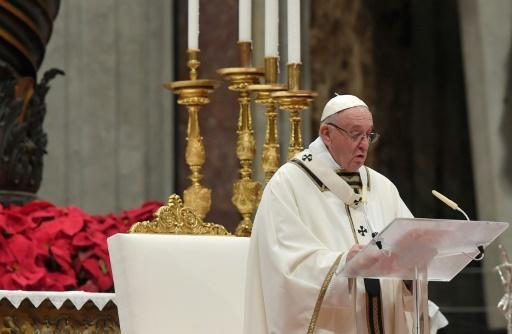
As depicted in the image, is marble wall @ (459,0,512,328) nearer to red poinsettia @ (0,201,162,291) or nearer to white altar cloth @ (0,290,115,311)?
red poinsettia @ (0,201,162,291)

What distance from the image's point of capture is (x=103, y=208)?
10.5 m

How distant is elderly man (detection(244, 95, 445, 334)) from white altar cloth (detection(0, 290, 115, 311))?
34.3 inches

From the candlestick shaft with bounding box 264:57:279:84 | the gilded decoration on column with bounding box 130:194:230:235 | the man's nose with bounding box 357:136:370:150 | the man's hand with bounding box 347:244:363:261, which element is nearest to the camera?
the man's hand with bounding box 347:244:363:261

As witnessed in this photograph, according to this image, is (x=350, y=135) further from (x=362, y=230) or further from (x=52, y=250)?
(x=52, y=250)

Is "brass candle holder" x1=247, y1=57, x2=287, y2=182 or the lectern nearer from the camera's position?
the lectern

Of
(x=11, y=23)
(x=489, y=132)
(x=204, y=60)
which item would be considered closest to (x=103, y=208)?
(x=204, y=60)

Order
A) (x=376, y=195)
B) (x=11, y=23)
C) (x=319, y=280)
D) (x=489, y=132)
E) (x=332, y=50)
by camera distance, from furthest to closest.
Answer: (x=332, y=50), (x=489, y=132), (x=11, y=23), (x=376, y=195), (x=319, y=280)

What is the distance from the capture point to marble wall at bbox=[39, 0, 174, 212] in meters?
10.4

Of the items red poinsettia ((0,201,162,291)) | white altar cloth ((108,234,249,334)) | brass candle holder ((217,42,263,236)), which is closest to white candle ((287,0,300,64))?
brass candle holder ((217,42,263,236))

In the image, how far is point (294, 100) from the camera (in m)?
6.45

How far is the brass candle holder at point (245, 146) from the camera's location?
21.1ft

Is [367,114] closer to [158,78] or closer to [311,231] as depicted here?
[311,231]

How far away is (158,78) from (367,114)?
530cm

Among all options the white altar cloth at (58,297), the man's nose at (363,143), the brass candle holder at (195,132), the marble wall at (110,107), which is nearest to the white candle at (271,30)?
the brass candle holder at (195,132)
